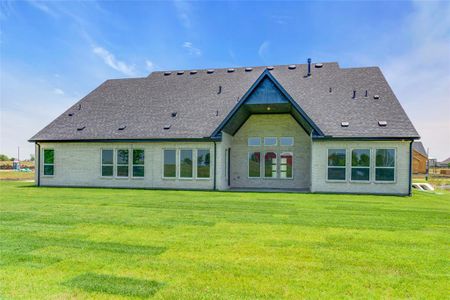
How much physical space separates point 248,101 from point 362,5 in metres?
7.02

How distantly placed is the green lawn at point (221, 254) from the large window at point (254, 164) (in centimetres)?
976

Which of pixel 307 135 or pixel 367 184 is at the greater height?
pixel 307 135

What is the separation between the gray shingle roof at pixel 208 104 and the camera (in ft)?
59.9

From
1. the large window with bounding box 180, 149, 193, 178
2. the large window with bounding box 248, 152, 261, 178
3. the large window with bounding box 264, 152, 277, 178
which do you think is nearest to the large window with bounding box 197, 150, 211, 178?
the large window with bounding box 180, 149, 193, 178

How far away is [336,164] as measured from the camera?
17500 mm

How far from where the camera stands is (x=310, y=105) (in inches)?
785

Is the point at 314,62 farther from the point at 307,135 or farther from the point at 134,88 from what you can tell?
the point at 134,88

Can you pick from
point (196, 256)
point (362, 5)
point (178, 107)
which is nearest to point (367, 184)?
point (362, 5)

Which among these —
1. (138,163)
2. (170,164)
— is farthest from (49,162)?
(170,164)

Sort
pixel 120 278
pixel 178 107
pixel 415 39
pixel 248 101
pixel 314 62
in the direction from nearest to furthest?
pixel 120 278 → pixel 415 39 → pixel 248 101 → pixel 178 107 → pixel 314 62

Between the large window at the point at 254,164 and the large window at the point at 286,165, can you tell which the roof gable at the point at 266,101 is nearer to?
the large window at the point at 286,165

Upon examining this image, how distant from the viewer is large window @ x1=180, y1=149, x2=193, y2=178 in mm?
A: 19000

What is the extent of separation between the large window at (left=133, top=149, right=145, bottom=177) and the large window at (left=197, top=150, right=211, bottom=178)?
3518 mm

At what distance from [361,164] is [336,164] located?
1.27 m
